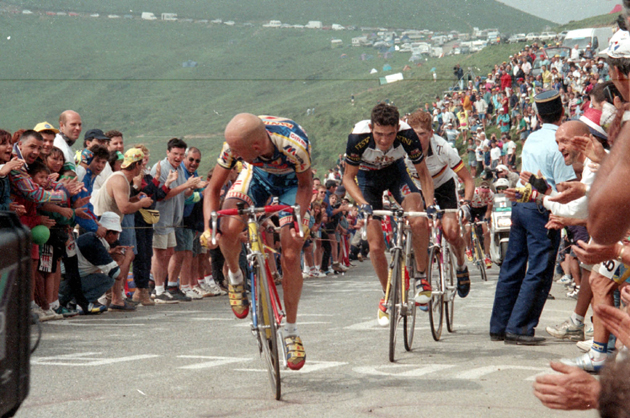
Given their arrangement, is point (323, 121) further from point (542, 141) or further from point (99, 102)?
point (542, 141)

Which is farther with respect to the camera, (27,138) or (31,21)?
(31,21)

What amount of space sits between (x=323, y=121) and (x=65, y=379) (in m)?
87.4

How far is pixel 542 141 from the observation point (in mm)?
8078

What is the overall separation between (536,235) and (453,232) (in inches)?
59.4

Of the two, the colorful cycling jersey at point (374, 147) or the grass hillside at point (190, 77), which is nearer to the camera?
the colorful cycling jersey at point (374, 147)

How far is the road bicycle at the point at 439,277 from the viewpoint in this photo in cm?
862

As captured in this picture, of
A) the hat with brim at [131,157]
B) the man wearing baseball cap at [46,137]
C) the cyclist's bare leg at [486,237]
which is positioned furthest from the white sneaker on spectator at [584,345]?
the cyclist's bare leg at [486,237]

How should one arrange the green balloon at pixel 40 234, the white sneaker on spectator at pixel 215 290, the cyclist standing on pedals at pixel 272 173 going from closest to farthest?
1. the cyclist standing on pedals at pixel 272 173
2. the green balloon at pixel 40 234
3. the white sneaker on spectator at pixel 215 290

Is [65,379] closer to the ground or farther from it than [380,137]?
closer to the ground

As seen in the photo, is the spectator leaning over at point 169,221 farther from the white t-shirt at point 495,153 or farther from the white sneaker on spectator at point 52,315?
the white t-shirt at point 495,153

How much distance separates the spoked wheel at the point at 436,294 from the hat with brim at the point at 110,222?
185 inches

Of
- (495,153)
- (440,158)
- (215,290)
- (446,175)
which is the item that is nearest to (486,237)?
(215,290)

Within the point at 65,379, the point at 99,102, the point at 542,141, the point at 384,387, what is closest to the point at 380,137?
the point at 542,141

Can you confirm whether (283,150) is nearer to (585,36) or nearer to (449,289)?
(449,289)
